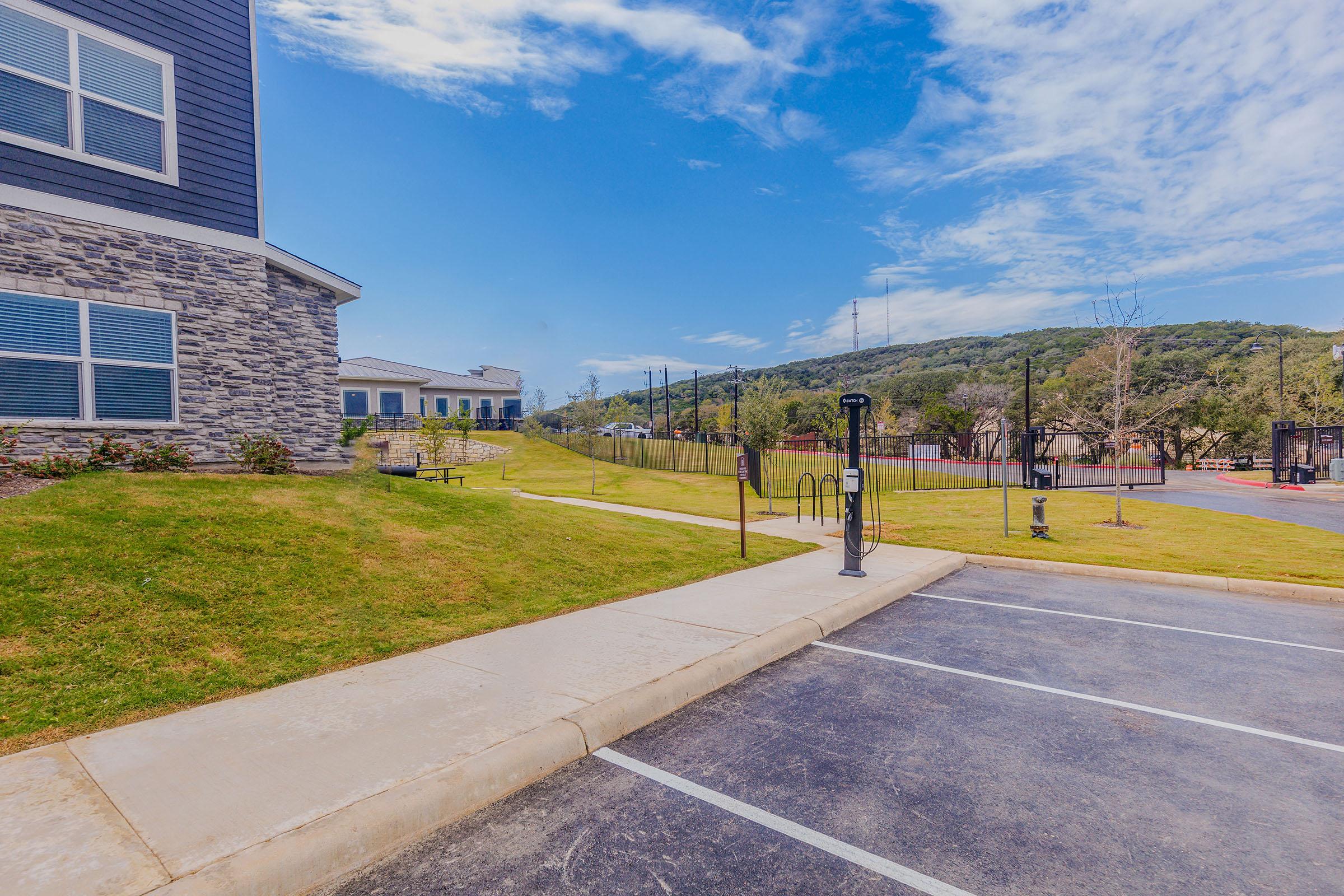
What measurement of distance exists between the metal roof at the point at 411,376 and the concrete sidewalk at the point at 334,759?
35.1m

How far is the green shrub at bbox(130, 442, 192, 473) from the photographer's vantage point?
9.11 m

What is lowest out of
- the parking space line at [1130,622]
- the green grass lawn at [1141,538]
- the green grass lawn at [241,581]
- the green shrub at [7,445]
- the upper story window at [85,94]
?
the parking space line at [1130,622]

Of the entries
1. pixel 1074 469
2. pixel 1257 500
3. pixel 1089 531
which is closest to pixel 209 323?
pixel 1089 531

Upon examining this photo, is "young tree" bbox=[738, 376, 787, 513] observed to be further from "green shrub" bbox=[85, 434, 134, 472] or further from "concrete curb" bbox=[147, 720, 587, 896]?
"concrete curb" bbox=[147, 720, 587, 896]

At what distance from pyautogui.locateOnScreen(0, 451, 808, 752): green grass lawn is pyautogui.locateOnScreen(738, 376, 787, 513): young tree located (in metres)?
11.3

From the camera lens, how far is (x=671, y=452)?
31281 mm

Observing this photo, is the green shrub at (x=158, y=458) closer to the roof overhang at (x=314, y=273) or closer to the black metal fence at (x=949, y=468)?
the roof overhang at (x=314, y=273)

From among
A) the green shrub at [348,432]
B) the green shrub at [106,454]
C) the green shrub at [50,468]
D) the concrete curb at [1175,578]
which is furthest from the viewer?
the green shrub at [348,432]

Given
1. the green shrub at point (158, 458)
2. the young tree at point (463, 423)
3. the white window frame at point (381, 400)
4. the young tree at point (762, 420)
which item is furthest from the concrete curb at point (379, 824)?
the white window frame at point (381, 400)

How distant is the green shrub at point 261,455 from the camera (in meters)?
10.4

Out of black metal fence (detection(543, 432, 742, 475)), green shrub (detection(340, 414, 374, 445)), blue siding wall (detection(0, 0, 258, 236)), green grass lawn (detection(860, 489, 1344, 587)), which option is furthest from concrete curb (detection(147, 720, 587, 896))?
black metal fence (detection(543, 432, 742, 475))

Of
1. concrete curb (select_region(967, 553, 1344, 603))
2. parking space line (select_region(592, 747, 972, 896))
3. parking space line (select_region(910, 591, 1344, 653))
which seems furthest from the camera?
concrete curb (select_region(967, 553, 1344, 603))

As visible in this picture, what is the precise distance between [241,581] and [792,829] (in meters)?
5.43

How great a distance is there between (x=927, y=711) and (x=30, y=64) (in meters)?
14.3
